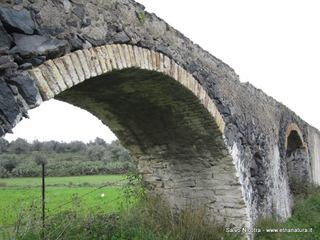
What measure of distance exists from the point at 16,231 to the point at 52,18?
8.76 ft

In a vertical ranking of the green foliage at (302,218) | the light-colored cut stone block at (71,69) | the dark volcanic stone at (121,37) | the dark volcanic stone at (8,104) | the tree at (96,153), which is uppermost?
the tree at (96,153)

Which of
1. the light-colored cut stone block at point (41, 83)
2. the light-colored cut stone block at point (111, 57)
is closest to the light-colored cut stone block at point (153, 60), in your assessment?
the light-colored cut stone block at point (111, 57)

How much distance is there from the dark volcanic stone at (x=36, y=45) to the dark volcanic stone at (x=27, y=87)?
0.70ft

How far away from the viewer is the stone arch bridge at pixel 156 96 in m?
3.45

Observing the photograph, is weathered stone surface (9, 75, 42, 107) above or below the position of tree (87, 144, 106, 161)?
below

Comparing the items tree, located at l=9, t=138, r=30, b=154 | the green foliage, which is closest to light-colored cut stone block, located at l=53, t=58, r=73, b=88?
the green foliage

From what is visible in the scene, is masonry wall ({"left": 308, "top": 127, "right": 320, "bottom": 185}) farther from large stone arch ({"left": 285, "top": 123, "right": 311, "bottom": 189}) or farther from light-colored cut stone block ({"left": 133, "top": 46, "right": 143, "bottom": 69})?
light-colored cut stone block ({"left": 133, "top": 46, "right": 143, "bottom": 69})

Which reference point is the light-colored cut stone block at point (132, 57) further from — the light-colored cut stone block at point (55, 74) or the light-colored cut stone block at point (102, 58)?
the light-colored cut stone block at point (55, 74)

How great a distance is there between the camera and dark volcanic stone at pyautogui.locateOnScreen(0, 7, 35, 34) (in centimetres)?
324

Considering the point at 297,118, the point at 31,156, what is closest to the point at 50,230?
the point at 297,118

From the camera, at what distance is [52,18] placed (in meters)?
3.76

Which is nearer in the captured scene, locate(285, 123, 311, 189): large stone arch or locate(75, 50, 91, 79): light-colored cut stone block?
locate(75, 50, 91, 79): light-colored cut stone block

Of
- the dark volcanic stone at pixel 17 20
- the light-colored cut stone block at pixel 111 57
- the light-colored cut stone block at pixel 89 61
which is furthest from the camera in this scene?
the light-colored cut stone block at pixel 111 57

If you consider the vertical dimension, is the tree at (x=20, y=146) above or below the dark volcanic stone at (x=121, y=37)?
above
